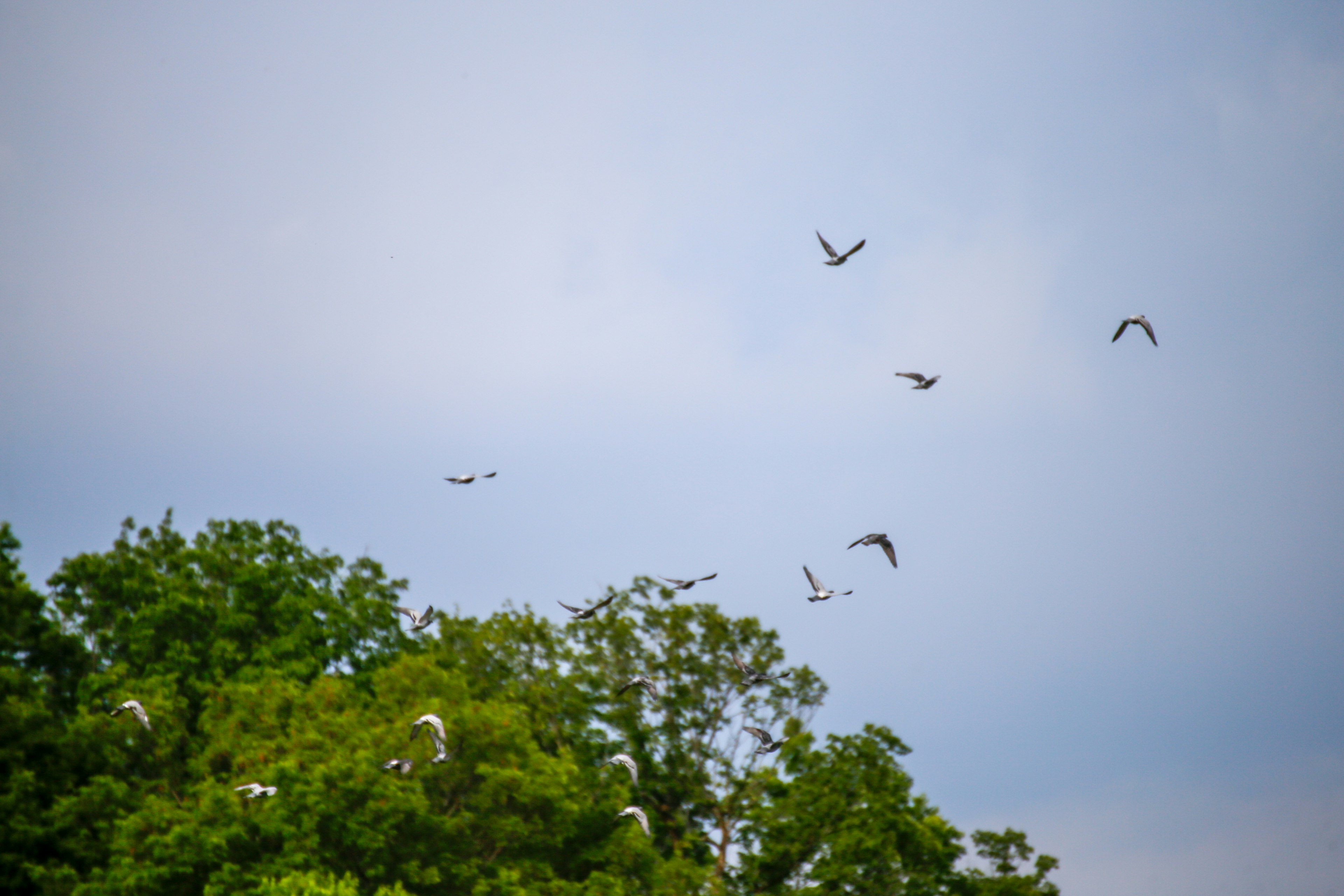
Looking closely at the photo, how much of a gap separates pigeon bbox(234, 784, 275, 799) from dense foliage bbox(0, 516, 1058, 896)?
1.07ft

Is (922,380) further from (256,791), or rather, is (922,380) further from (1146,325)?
(256,791)

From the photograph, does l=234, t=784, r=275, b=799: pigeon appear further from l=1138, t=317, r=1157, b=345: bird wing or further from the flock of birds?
l=1138, t=317, r=1157, b=345: bird wing

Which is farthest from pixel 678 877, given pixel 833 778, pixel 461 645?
pixel 461 645

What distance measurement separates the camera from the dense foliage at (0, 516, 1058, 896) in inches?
1071

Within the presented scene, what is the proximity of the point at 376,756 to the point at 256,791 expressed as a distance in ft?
13.4

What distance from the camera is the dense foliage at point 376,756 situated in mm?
27203

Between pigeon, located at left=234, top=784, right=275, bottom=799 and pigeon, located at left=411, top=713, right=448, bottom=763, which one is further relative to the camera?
pigeon, located at left=411, top=713, right=448, bottom=763

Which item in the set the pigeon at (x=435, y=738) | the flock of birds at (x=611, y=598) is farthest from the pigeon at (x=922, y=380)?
the pigeon at (x=435, y=738)

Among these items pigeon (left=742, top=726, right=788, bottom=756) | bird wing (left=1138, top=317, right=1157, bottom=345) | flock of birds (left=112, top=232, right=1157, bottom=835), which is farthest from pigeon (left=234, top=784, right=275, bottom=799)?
bird wing (left=1138, top=317, right=1157, bottom=345)

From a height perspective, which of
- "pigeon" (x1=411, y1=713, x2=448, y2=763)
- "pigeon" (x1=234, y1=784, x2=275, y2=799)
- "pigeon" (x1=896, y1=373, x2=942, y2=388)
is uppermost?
"pigeon" (x1=896, y1=373, x2=942, y2=388)

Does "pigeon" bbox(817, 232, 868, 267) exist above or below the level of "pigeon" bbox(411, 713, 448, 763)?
above

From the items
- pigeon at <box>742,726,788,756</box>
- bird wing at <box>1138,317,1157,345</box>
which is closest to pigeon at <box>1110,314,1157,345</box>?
bird wing at <box>1138,317,1157,345</box>

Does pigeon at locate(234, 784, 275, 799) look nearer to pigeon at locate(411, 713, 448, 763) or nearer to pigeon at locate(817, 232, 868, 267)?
pigeon at locate(411, 713, 448, 763)

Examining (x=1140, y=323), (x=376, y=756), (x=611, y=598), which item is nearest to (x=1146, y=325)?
(x=1140, y=323)
